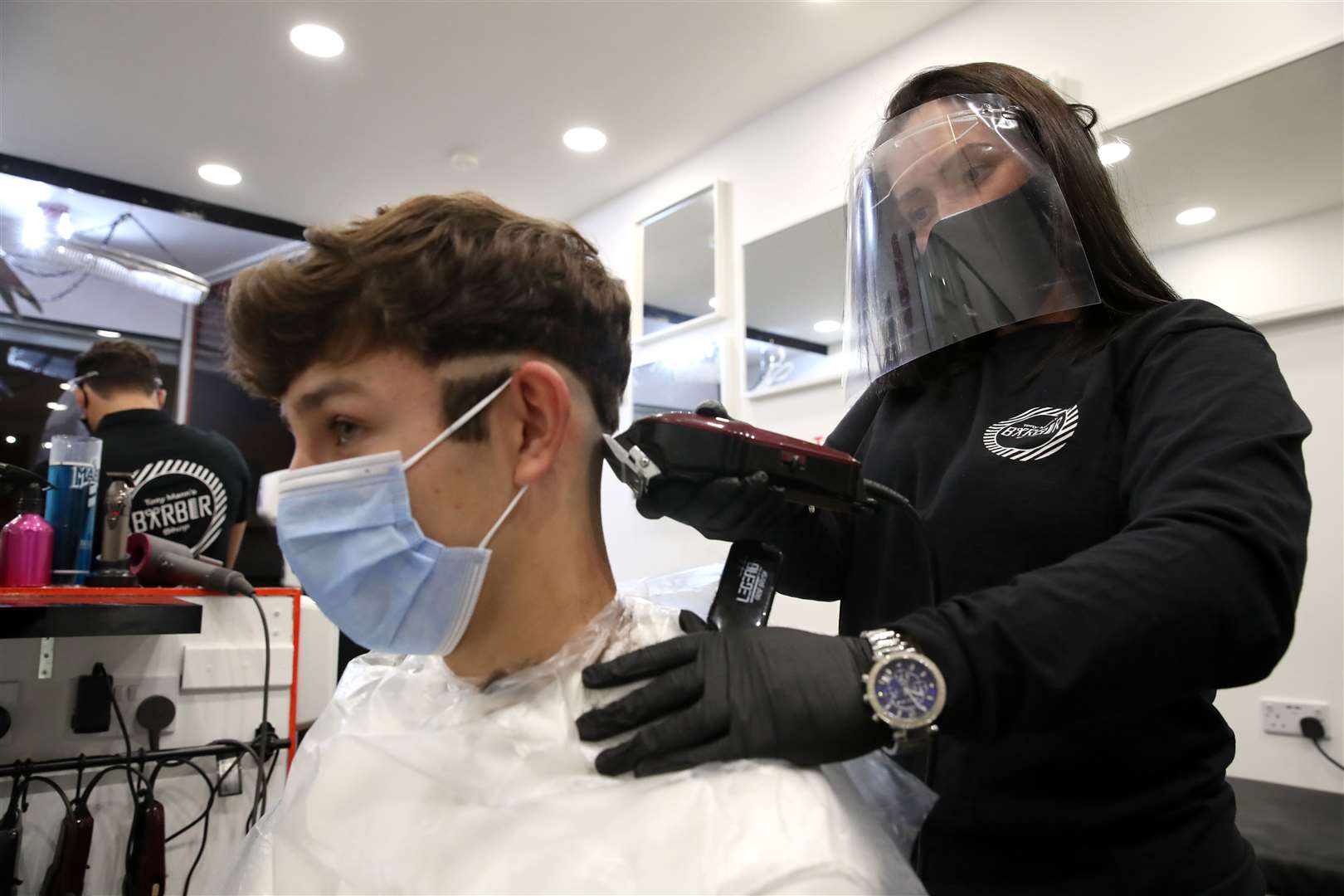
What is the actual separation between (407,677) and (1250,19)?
8.42 ft

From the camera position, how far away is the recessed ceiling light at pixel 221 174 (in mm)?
4016

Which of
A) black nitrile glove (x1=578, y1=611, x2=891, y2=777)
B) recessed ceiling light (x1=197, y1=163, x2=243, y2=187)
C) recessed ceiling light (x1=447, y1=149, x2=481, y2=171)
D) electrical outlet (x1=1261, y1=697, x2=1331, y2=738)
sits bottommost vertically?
electrical outlet (x1=1261, y1=697, x2=1331, y2=738)

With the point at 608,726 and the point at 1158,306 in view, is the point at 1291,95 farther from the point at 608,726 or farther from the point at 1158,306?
the point at 608,726

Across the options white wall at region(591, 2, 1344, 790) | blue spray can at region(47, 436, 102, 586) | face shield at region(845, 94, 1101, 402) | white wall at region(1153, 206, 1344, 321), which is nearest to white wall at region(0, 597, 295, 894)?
blue spray can at region(47, 436, 102, 586)

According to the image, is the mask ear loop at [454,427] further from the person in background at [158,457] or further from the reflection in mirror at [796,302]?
the reflection in mirror at [796,302]

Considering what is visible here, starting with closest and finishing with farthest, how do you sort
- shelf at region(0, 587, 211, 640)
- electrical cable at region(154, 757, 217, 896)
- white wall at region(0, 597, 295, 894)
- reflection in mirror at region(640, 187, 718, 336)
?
shelf at region(0, 587, 211, 640)
white wall at region(0, 597, 295, 894)
electrical cable at region(154, 757, 217, 896)
reflection in mirror at region(640, 187, 718, 336)

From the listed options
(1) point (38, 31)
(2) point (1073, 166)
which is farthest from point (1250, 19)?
(1) point (38, 31)

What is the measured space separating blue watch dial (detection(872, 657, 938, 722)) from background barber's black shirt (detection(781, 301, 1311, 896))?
0.05 feet

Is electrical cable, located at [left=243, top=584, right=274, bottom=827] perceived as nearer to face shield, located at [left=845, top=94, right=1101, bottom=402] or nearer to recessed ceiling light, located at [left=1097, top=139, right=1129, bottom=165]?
face shield, located at [left=845, top=94, right=1101, bottom=402]

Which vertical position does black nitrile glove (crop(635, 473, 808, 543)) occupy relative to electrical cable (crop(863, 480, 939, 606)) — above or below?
above

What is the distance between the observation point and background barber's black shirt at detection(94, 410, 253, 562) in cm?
244

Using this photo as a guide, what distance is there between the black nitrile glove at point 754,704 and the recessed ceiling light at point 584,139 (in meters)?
3.44

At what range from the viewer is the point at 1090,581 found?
26.1 inches

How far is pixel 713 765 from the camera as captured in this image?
77 centimetres
